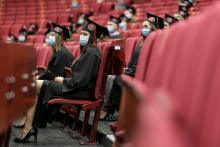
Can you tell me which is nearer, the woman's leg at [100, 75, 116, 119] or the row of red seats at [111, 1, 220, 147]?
the row of red seats at [111, 1, 220, 147]

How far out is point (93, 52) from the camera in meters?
1.93

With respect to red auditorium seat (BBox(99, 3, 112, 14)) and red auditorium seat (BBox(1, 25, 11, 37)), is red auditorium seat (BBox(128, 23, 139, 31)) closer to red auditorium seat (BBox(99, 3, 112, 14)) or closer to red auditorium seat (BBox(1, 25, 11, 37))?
red auditorium seat (BBox(99, 3, 112, 14))

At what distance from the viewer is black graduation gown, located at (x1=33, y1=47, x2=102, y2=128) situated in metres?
1.83

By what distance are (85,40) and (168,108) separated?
1.79 meters

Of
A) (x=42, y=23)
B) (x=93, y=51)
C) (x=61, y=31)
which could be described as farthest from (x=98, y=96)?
(x=42, y=23)

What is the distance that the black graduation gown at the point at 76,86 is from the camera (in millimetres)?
1835

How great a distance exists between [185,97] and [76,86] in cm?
146

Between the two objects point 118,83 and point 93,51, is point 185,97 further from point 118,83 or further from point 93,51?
point 118,83

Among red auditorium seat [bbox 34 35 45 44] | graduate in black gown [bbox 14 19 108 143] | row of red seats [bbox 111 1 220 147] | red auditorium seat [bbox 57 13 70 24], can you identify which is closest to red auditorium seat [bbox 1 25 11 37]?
red auditorium seat [bbox 57 13 70 24]

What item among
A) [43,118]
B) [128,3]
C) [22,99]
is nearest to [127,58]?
[43,118]

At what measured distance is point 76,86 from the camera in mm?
1838

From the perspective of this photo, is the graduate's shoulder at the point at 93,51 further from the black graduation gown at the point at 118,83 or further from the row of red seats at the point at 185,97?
the row of red seats at the point at 185,97

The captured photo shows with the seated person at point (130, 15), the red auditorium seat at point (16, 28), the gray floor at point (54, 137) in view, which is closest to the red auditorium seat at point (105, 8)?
the seated person at point (130, 15)

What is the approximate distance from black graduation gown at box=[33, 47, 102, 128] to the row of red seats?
133 cm
